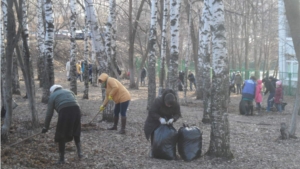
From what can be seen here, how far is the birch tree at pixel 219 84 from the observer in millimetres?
8453

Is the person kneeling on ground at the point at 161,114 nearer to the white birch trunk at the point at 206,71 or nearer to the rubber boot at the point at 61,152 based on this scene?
the rubber boot at the point at 61,152

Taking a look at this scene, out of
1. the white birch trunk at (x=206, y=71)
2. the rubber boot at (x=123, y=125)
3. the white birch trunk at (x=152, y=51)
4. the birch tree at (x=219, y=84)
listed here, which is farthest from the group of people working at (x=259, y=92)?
the birch tree at (x=219, y=84)

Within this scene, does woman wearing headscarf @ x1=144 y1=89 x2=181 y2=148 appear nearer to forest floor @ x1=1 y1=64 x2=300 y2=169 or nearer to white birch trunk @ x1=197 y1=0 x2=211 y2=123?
forest floor @ x1=1 y1=64 x2=300 y2=169

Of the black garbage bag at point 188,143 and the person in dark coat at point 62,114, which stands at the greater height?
the person in dark coat at point 62,114

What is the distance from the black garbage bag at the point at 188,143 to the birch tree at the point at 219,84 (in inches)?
12.5

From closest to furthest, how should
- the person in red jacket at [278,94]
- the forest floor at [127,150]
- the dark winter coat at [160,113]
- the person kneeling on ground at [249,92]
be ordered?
1. the forest floor at [127,150]
2. the dark winter coat at [160,113]
3. the person kneeling on ground at [249,92]
4. the person in red jacket at [278,94]

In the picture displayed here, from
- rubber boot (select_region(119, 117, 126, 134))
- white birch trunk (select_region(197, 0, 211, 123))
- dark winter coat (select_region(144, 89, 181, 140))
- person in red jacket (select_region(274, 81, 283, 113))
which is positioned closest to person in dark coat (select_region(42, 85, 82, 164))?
dark winter coat (select_region(144, 89, 181, 140))

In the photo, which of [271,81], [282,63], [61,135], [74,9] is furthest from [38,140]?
[282,63]

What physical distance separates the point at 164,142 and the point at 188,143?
0.48m

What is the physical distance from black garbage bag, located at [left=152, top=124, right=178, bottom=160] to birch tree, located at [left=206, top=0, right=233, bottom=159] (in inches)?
30.8

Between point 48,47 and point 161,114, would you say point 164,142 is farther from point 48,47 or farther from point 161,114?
point 48,47

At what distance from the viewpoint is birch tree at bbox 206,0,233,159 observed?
Answer: 8453mm

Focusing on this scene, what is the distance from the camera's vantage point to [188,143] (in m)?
8.58

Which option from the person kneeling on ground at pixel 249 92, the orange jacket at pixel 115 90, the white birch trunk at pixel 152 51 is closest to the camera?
the orange jacket at pixel 115 90
